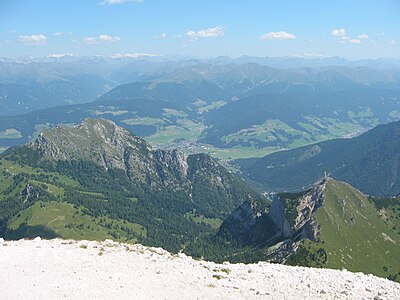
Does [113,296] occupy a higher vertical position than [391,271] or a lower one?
higher

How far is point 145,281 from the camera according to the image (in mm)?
39844

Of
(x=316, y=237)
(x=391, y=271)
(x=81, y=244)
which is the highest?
(x=81, y=244)

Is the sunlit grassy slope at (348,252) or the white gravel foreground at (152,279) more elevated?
the white gravel foreground at (152,279)

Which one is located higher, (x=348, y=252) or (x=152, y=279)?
(x=152, y=279)

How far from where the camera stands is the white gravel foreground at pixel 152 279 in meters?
37.4

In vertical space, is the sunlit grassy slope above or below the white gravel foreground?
below

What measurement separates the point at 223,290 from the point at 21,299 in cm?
1710

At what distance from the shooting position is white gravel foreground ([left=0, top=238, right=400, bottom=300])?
37.4 meters

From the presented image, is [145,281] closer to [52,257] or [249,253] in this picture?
[52,257]

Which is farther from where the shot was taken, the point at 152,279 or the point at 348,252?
the point at 348,252

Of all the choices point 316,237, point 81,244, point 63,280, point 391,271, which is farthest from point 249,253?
point 63,280

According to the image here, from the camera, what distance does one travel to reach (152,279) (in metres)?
40.5

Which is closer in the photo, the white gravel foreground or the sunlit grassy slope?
the white gravel foreground

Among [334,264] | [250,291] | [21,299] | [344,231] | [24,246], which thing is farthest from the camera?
[344,231]
